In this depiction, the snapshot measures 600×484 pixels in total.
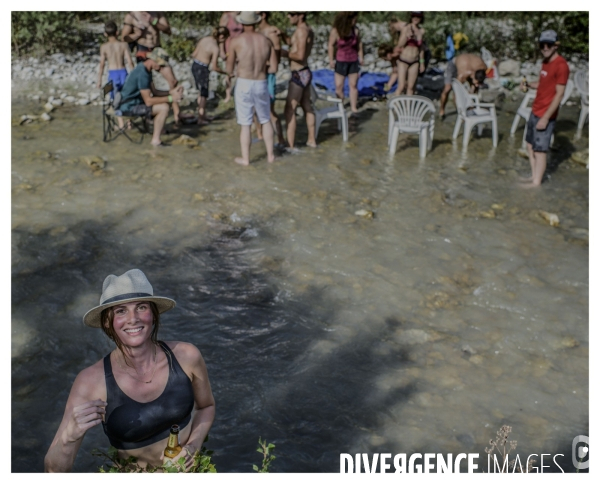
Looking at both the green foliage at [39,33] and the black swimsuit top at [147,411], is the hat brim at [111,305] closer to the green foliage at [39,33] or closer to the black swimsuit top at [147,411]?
the black swimsuit top at [147,411]

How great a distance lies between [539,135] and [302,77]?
322cm

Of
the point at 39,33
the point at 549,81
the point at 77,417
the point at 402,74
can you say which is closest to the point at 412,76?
the point at 402,74

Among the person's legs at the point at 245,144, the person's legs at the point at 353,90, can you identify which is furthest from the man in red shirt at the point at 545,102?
the person's legs at the point at 245,144

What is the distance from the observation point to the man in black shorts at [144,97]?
997 cm

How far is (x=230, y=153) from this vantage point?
1036cm

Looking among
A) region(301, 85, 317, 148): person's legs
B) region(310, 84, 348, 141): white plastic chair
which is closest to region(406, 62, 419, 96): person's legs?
region(310, 84, 348, 141): white plastic chair

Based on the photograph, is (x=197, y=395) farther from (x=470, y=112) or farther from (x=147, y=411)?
(x=470, y=112)

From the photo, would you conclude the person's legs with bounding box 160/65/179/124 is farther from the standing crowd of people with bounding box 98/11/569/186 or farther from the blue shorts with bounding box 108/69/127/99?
the blue shorts with bounding box 108/69/127/99

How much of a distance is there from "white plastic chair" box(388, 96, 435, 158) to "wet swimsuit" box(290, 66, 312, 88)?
1.29 metres

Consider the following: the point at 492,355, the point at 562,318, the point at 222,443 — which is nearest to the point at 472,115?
the point at 562,318

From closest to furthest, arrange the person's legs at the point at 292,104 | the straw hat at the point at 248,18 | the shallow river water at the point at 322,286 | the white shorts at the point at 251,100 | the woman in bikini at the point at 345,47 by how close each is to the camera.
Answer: the shallow river water at the point at 322,286 → the straw hat at the point at 248,18 → the white shorts at the point at 251,100 → the person's legs at the point at 292,104 → the woman in bikini at the point at 345,47

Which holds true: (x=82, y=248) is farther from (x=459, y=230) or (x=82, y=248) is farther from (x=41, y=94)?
(x=41, y=94)

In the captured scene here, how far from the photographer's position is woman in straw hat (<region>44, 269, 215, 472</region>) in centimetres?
311

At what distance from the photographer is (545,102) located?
8.82m
